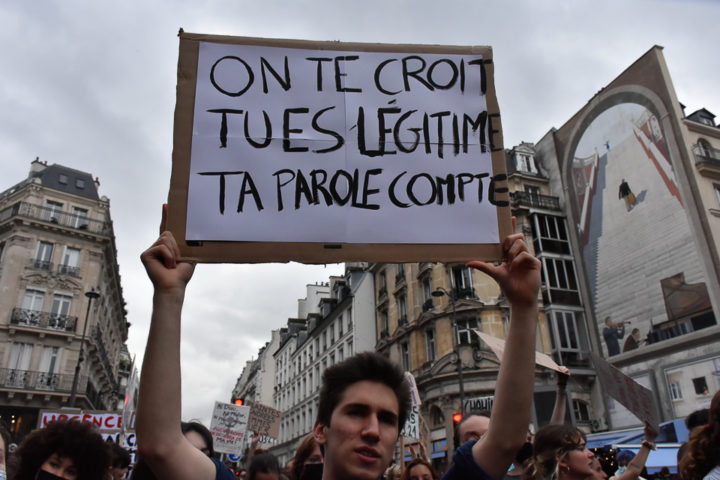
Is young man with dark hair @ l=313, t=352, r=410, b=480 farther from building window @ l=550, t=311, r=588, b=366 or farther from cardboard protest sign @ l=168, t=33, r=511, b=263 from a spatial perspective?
building window @ l=550, t=311, r=588, b=366

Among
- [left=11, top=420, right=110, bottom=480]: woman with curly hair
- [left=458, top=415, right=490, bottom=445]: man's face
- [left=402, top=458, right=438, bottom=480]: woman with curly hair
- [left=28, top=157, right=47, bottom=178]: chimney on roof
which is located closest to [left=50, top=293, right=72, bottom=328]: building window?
[left=28, top=157, right=47, bottom=178]: chimney on roof

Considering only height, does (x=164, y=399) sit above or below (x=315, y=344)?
below

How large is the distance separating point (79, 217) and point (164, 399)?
3499 cm

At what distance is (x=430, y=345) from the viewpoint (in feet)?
96.8

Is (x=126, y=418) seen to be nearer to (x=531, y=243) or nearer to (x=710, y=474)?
(x=710, y=474)

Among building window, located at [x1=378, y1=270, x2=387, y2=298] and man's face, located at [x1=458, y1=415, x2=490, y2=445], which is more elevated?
building window, located at [x1=378, y1=270, x2=387, y2=298]

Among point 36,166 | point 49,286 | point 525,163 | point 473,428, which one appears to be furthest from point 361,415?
point 36,166

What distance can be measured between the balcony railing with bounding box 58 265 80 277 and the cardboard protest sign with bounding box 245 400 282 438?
23.5 m

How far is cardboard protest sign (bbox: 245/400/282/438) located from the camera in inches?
488

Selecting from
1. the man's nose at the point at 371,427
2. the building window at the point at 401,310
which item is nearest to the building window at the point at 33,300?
the building window at the point at 401,310

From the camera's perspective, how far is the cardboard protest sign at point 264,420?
12.4 meters

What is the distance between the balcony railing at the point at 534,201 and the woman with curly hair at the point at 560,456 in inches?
1096

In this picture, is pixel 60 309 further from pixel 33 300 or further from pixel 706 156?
pixel 706 156

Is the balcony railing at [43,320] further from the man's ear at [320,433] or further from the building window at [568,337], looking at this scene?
the man's ear at [320,433]
